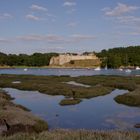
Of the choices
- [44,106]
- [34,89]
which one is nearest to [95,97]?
[44,106]

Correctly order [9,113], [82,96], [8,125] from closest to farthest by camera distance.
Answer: [8,125]
[9,113]
[82,96]

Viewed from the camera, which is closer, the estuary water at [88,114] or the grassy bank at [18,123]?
the grassy bank at [18,123]

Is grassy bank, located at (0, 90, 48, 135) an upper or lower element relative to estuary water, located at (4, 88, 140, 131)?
upper

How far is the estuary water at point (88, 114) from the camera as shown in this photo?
31.6 m

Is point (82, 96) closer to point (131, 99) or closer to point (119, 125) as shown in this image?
point (131, 99)

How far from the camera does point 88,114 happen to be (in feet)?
124

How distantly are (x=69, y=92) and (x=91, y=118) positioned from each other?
23469 mm

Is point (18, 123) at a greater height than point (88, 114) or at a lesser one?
greater

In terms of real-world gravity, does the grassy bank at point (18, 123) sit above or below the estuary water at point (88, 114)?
above

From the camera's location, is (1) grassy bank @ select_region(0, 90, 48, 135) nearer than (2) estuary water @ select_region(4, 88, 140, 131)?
Yes

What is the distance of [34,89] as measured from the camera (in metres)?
69.0

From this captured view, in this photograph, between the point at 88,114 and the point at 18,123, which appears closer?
the point at 18,123

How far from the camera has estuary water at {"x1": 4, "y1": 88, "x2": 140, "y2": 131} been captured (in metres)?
31.6

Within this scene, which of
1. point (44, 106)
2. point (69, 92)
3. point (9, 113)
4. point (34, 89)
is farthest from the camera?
point (34, 89)
